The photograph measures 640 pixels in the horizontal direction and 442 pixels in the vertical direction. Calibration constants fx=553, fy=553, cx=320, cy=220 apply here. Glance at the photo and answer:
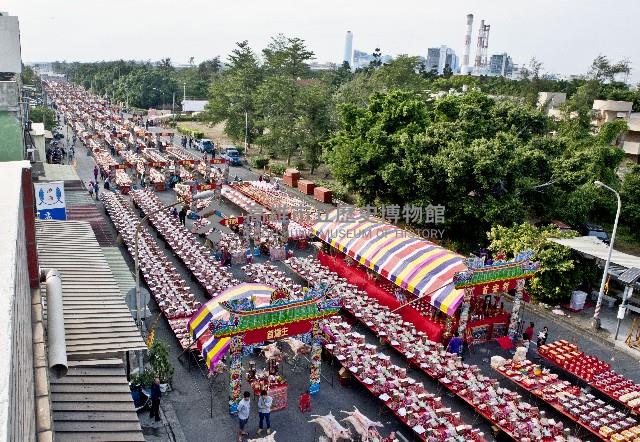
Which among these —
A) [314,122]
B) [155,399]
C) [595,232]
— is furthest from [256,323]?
[314,122]

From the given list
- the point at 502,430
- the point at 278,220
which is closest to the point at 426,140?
the point at 278,220

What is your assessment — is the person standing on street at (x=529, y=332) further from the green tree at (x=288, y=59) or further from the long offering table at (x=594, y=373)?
the green tree at (x=288, y=59)

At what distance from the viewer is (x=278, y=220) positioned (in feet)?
91.8

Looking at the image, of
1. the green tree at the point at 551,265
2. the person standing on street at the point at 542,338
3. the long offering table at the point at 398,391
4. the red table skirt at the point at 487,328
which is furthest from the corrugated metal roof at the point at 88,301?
the green tree at the point at 551,265

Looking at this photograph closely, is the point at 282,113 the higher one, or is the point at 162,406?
the point at 282,113

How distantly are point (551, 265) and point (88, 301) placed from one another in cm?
1658

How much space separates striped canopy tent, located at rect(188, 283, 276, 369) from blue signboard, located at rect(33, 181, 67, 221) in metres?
7.27

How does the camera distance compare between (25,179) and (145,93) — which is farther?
(145,93)

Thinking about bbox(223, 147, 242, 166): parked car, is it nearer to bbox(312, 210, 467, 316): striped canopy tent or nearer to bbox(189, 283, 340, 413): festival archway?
bbox(312, 210, 467, 316): striped canopy tent

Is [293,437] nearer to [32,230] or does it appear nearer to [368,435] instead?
[368,435]

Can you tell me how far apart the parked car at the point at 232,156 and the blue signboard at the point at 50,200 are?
29.1m

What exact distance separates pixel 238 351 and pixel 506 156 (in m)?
17.2

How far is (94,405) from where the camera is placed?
26.7ft

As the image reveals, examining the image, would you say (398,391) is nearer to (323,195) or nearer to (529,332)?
(529,332)
